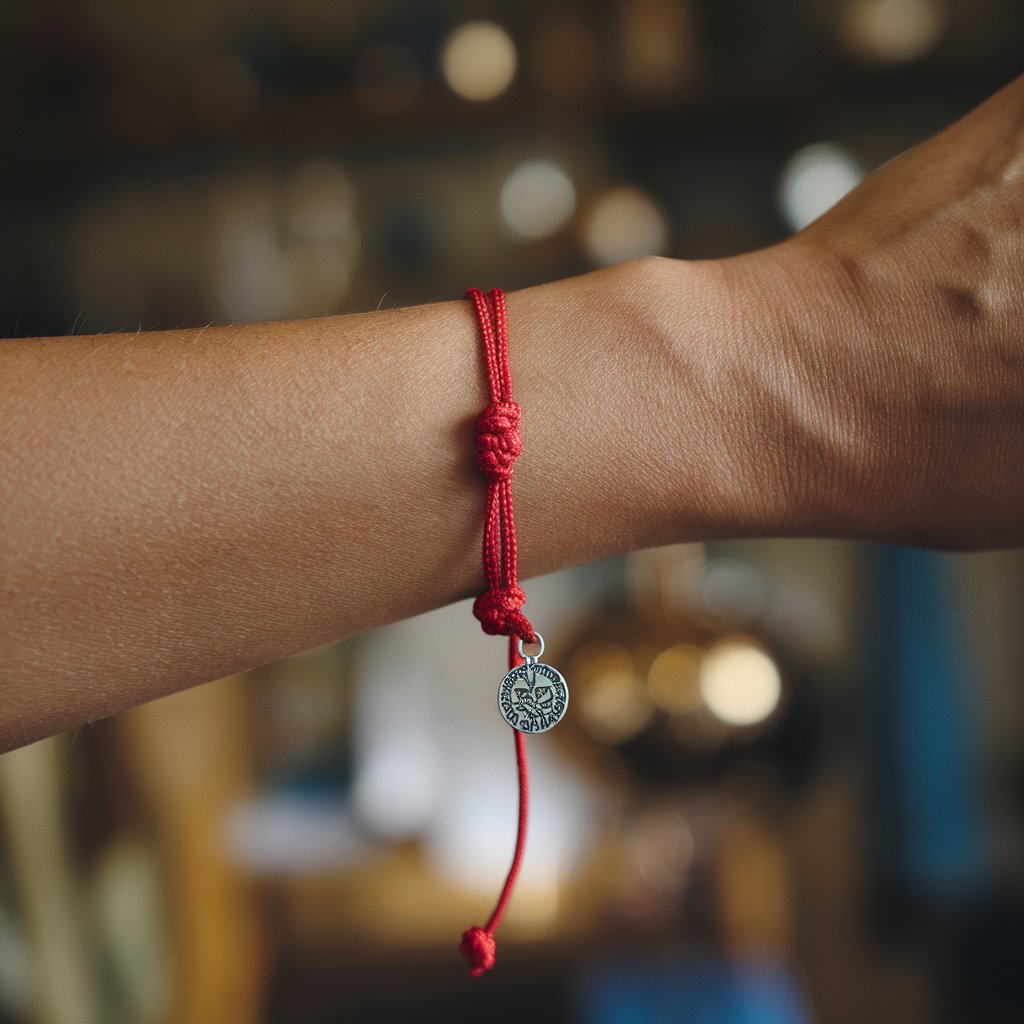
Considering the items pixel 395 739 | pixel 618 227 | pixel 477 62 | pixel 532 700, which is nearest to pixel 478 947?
pixel 532 700

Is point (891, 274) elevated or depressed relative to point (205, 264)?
depressed

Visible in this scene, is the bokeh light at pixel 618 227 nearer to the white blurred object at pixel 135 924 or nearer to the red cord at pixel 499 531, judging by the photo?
the white blurred object at pixel 135 924

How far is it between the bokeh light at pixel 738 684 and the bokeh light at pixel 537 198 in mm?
1090

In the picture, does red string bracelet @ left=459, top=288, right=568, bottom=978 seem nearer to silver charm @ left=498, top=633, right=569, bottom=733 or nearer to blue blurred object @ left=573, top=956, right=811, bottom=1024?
silver charm @ left=498, top=633, right=569, bottom=733

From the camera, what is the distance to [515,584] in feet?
1.65

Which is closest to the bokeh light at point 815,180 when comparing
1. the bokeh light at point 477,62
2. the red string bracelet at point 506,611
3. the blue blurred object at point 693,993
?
the bokeh light at point 477,62

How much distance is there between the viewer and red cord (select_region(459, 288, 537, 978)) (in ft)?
1.60

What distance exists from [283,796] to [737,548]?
104 centimetres

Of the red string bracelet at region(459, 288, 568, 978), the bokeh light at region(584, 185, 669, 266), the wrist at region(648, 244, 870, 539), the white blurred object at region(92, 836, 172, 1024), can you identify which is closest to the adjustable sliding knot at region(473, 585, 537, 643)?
the red string bracelet at region(459, 288, 568, 978)

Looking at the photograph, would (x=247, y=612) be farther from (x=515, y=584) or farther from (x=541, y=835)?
(x=541, y=835)

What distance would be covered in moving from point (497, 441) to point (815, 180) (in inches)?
68.5

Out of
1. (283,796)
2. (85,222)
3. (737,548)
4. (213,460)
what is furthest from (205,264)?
(213,460)

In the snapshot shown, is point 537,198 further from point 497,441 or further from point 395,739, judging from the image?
point 497,441

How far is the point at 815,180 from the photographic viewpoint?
6.66ft
